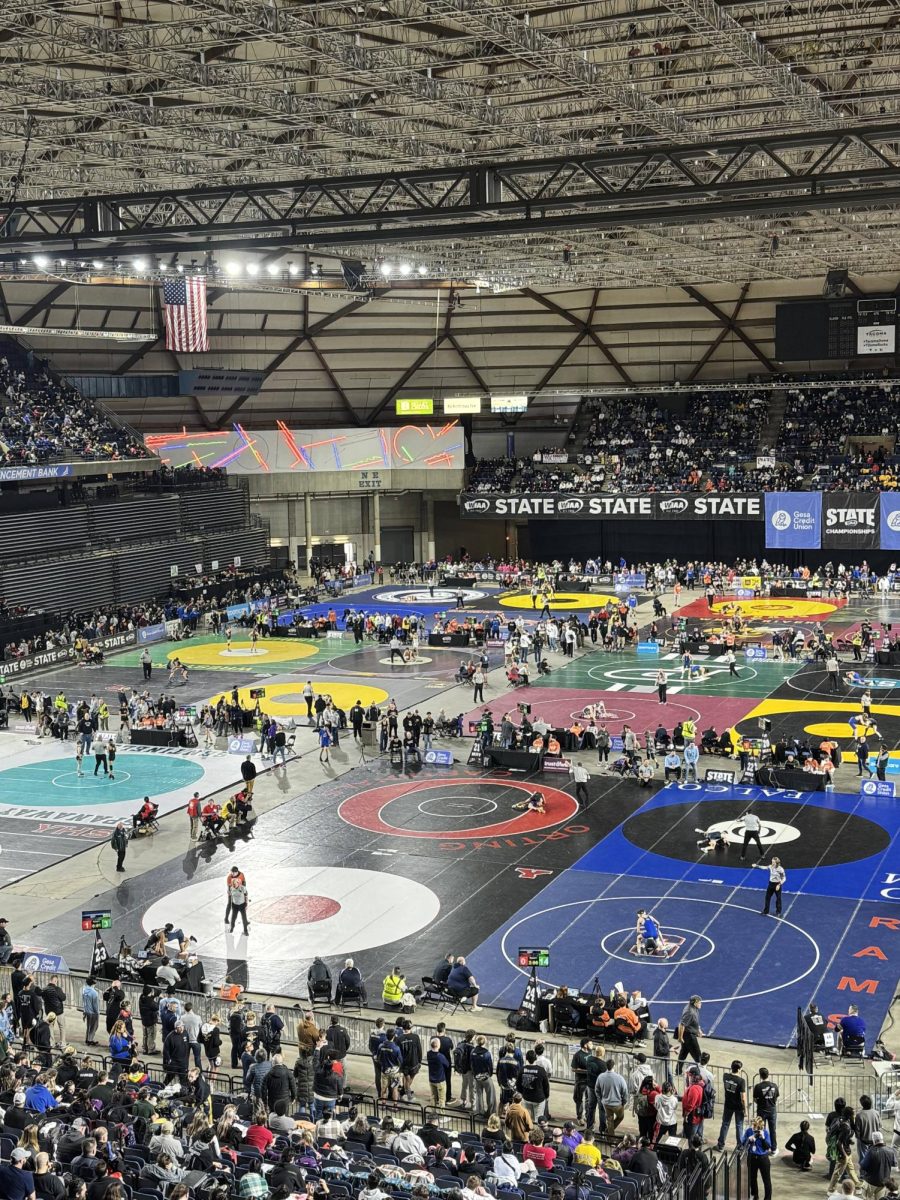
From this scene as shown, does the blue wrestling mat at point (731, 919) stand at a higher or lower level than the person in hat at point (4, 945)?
lower

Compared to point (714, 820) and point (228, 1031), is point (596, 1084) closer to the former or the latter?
point (228, 1031)

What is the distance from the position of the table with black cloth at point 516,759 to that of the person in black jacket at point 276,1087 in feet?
67.6

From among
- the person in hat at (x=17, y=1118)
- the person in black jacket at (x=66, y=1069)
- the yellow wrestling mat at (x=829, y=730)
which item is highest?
the person in hat at (x=17, y=1118)

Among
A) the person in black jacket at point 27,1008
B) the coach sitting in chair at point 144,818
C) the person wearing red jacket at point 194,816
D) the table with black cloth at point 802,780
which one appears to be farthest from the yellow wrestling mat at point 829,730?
the person in black jacket at point 27,1008

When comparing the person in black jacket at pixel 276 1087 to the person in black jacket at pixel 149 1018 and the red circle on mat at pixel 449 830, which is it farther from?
the red circle on mat at pixel 449 830

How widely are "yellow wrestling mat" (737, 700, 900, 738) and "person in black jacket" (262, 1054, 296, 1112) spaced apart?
26.2 meters

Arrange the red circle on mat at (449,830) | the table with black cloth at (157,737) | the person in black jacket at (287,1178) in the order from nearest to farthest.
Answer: the person in black jacket at (287,1178)
the red circle on mat at (449,830)
the table with black cloth at (157,737)

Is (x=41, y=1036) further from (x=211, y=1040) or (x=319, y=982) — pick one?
(x=319, y=982)

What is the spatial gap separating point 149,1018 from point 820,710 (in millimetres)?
28069

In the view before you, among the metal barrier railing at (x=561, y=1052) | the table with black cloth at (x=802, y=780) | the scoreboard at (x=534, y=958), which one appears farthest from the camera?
the table with black cloth at (x=802, y=780)

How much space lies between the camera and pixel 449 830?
33656 millimetres

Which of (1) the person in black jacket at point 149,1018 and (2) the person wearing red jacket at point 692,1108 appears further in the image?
(1) the person in black jacket at point 149,1018

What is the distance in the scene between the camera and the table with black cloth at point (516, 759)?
3875 centimetres

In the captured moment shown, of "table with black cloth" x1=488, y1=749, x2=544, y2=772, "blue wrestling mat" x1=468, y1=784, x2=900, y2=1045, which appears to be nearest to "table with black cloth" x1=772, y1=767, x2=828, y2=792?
"blue wrestling mat" x1=468, y1=784, x2=900, y2=1045
